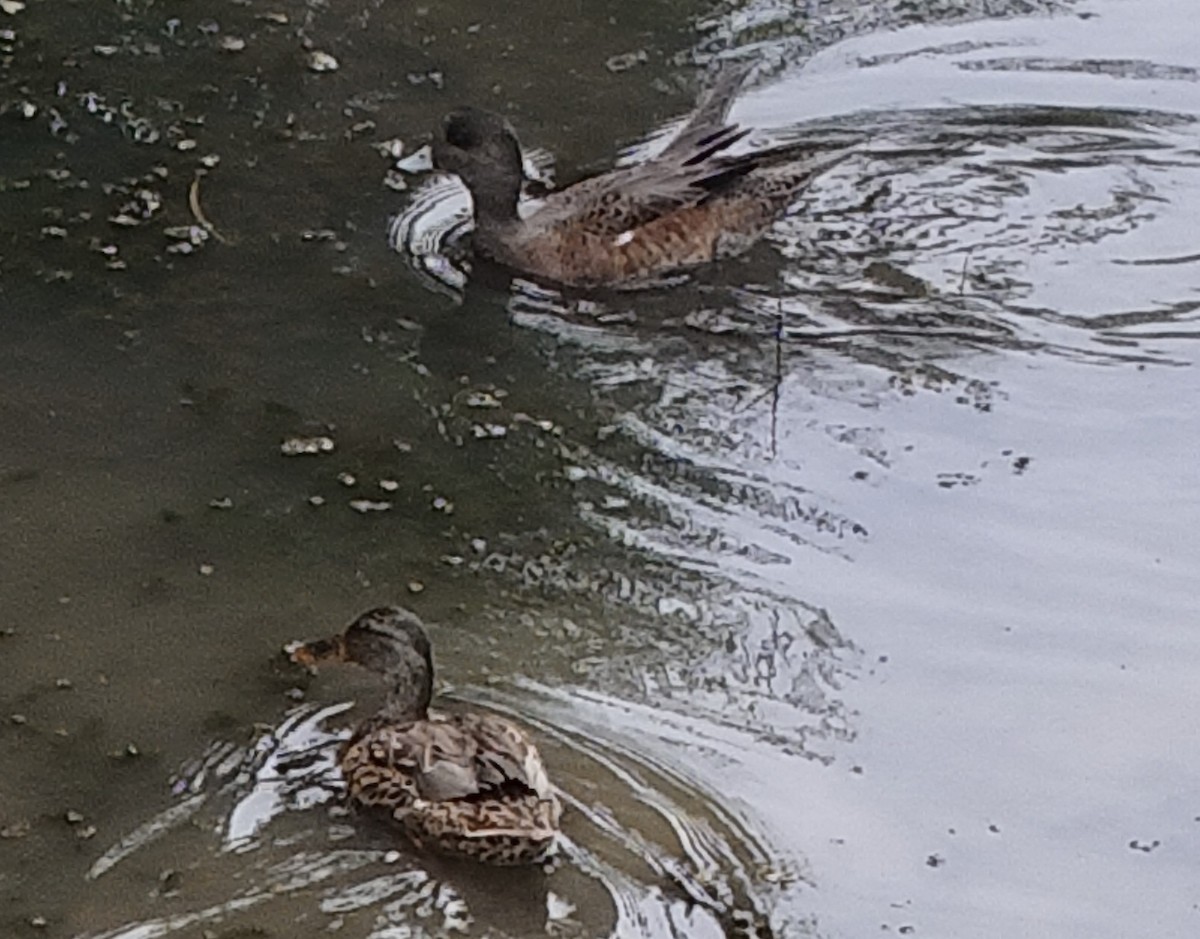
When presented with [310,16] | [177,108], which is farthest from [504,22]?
[177,108]

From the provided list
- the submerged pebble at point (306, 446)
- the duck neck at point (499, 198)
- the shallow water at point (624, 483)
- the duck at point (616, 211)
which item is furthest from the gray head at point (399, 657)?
the duck neck at point (499, 198)

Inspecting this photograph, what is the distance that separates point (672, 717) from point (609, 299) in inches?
92.2

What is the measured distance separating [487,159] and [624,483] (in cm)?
172

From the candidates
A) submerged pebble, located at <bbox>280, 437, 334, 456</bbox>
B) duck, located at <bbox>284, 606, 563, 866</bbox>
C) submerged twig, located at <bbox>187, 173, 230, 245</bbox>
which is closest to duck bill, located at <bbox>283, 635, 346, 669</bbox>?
duck, located at <bbox>284, 606, 563, 866</bbox>

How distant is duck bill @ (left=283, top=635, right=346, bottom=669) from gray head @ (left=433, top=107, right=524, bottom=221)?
8.07 ft

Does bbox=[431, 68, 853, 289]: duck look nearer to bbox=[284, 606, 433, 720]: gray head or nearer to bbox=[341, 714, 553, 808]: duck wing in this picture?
bbox=[284, 606, 433, 720]: gray head

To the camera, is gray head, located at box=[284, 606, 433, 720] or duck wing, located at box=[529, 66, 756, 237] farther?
duck wing, located at box=[529, 66, 756, 237]

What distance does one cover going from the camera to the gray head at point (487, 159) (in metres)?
7.36

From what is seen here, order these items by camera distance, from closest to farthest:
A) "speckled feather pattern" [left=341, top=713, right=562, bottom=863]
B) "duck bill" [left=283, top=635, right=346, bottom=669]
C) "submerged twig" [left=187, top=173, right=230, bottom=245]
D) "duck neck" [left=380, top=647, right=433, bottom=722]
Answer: "speckled feather pattern" [left=341, top=713, right=562, bottom=863] < "duck neck" [left=380, top=647, right=433, bottom=722] < "duck bill" [left=283, top=635, right=346, bottom=669] < "submerged twig" [left=187, top=173, right=230, bottom=245]

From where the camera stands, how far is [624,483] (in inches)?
239

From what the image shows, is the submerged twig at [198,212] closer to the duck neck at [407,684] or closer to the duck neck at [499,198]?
the duck neck at [499,198]

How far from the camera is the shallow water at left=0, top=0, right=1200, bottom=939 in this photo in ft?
15.7

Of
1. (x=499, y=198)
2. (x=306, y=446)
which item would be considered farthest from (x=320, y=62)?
(x=306, y=446)

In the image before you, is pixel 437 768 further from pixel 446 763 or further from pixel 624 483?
pixel 624 483
